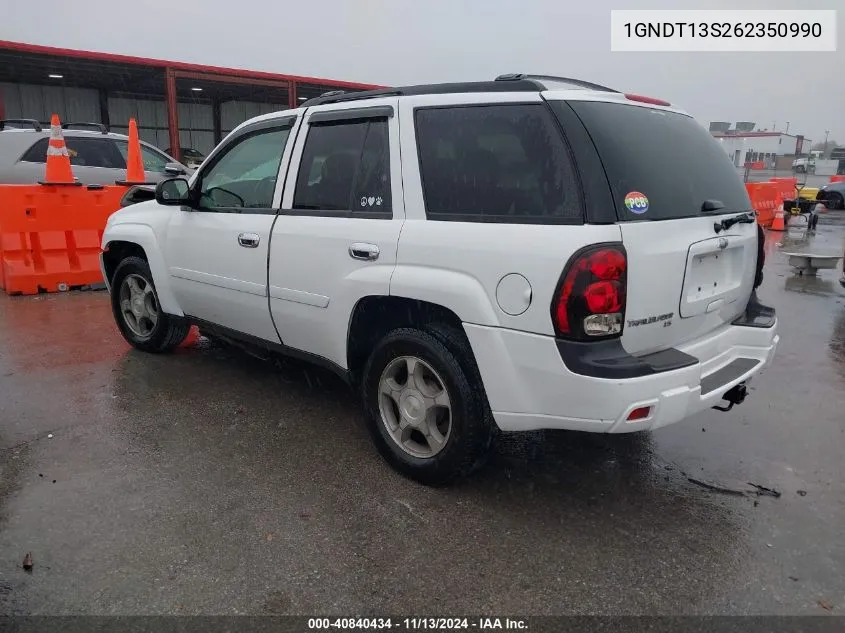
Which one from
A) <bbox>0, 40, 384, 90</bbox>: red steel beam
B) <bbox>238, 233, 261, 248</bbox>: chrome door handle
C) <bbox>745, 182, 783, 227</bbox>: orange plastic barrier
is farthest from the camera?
<bbox>0, 40, 384, 90</bbox>: red steel beam

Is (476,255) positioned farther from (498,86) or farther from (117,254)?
(117,254)

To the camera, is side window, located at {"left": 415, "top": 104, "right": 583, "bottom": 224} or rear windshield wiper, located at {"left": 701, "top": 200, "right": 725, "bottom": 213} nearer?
side window, located at {"left": 415, "top": 104, "right": 583, "bottom": 224}

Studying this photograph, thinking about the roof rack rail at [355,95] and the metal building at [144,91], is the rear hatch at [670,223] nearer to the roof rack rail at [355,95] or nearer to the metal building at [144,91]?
the roof rack rail at [355,95]

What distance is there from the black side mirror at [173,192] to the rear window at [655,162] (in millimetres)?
2674

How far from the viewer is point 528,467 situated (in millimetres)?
3340

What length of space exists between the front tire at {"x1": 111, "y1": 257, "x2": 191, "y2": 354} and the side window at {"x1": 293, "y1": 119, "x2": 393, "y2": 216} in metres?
1.79

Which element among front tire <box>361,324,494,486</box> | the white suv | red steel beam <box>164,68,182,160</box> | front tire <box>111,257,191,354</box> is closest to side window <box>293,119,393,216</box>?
the white suv

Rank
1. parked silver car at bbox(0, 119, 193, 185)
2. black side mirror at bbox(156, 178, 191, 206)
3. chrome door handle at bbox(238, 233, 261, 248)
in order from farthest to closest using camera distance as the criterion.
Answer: parked silver car at bbox(0, 119, 193, 185)
black side mirror at bbox(156, 178, 191, 206)
chrome door handle at bbox(238, 233, 261, 248)

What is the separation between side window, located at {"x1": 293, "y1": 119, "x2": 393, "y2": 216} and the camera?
10.6ft

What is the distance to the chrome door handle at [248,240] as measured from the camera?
3.77 meters

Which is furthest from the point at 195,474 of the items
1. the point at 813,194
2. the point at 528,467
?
the point at 813,194

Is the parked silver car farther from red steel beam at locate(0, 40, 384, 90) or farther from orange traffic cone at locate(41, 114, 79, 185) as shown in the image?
red steel beam at locate(0, 40, 384, 90)

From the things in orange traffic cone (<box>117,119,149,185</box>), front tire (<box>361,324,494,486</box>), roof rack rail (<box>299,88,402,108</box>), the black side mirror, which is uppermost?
orange traffic cone (<box>117,119,149,185</box>)

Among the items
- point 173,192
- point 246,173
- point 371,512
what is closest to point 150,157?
point 173,192
